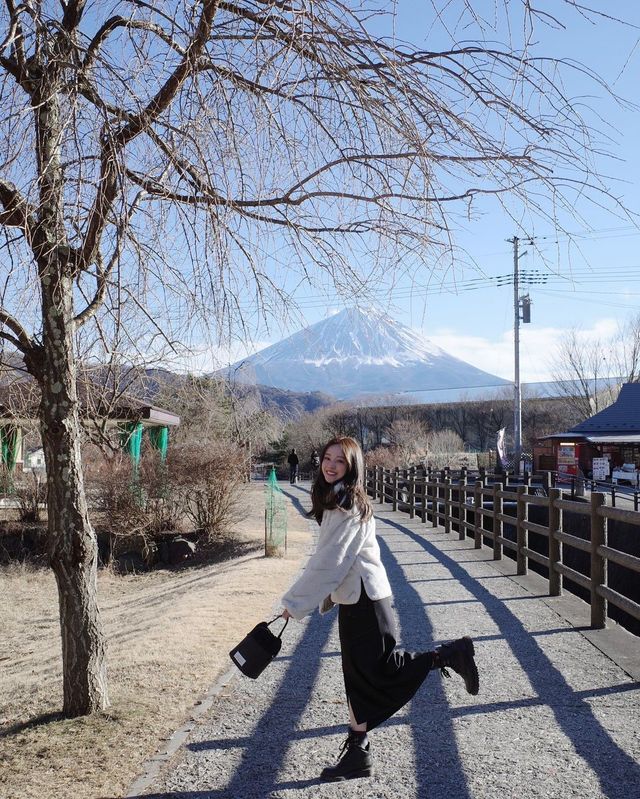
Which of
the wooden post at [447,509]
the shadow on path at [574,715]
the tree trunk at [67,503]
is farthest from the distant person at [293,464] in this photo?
the tree trunk at [67,503]

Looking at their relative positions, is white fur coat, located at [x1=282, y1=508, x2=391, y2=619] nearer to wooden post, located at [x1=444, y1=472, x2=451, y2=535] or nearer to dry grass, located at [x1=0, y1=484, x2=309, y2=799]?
dry grass, located at [x1=0, y1=484, x2=309, y2=799]

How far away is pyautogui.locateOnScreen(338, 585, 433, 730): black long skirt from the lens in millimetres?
3748

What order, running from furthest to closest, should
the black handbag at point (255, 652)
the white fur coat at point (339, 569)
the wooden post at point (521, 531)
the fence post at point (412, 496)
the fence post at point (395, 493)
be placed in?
the fence post at point (395, 493), the fence post at point (412, 496), the wooden post at point (521, 531), the black handbag at point (255, 652), the white fur coat at point (339, 569)

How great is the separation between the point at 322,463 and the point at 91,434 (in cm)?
854

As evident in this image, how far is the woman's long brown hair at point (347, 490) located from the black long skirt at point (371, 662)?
1.29ft

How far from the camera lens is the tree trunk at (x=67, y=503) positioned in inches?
178

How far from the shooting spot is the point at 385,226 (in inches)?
178

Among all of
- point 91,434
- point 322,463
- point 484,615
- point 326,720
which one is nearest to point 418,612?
point 484,615

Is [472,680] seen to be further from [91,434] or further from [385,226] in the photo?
[91,434]

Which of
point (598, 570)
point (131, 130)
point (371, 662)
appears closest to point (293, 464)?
point (598, 570)

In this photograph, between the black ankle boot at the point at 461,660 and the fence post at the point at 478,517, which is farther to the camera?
the fence post at the point at 478,517

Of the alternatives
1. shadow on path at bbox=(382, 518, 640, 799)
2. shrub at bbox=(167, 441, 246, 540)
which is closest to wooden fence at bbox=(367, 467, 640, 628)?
shadow on path at bbox=(382, 518, 640, 799)

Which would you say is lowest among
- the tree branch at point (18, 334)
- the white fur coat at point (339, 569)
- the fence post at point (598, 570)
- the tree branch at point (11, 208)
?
the fence post at point (598, 570)

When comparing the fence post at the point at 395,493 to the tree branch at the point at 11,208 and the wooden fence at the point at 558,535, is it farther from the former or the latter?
the tree branch at the point at 11,208
